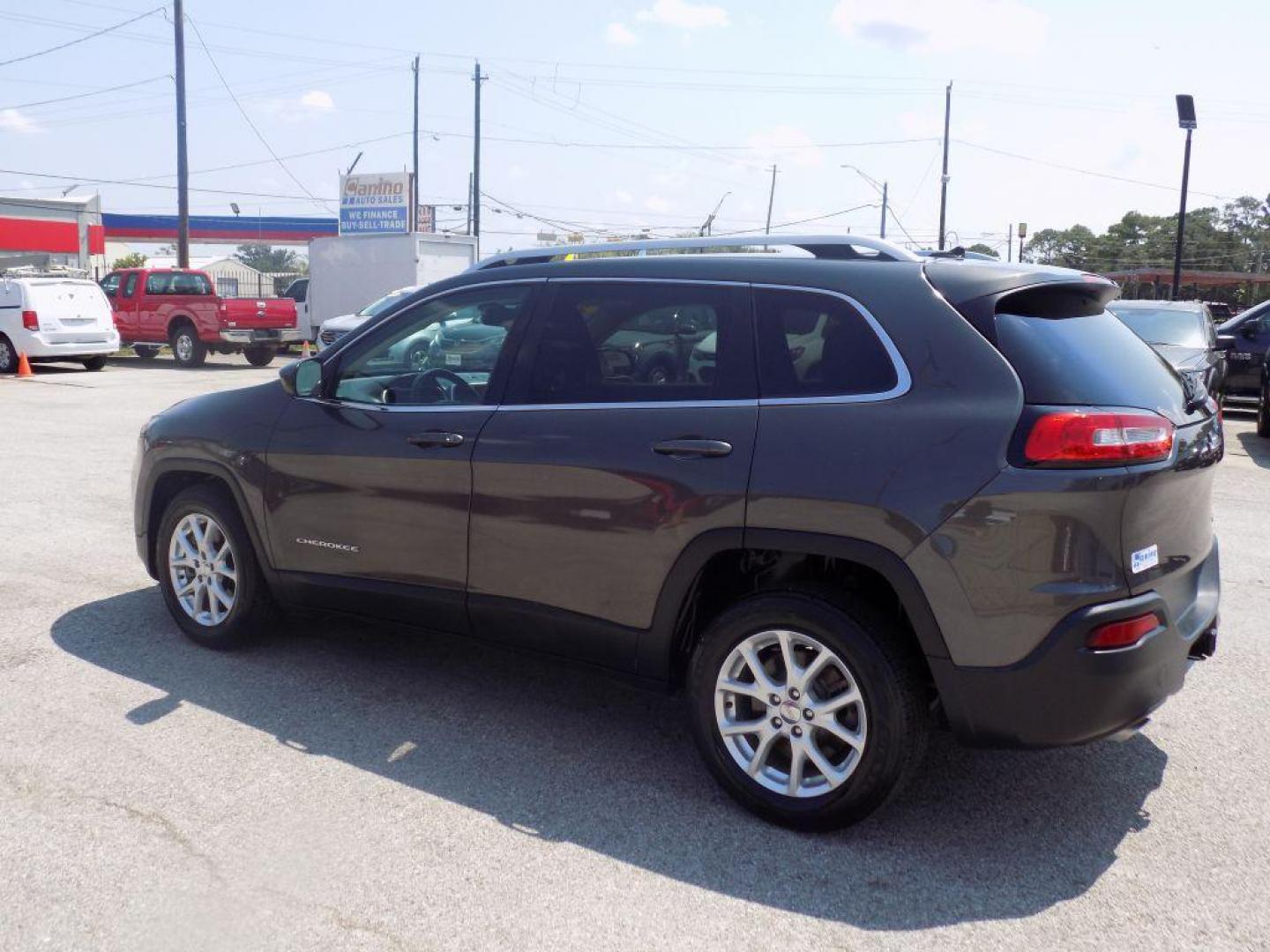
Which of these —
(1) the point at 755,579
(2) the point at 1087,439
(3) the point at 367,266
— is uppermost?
(3) the point at 367,266

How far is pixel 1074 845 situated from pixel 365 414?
3.04m

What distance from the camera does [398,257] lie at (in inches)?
1041

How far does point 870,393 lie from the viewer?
370 centimetres

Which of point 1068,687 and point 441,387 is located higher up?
point 441,387

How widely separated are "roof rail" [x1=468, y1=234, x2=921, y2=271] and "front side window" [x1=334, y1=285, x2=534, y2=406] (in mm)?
195

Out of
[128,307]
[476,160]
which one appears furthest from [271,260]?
[128,307]

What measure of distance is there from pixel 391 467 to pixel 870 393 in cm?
195

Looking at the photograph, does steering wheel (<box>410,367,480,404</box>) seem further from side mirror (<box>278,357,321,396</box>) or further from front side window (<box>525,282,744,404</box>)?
side mirror (<box>278,357,321,396</box>)

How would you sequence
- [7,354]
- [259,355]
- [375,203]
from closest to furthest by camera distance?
[7,354] < [259,355] < [375,203]

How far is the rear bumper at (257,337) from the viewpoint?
24656 millimetres

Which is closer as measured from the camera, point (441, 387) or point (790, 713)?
point (790, 713)

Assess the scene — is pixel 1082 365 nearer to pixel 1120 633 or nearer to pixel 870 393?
pixel 870 393

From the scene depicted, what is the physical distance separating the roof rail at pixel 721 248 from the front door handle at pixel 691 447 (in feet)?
2.54

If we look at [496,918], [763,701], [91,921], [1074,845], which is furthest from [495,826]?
[1074,845]
